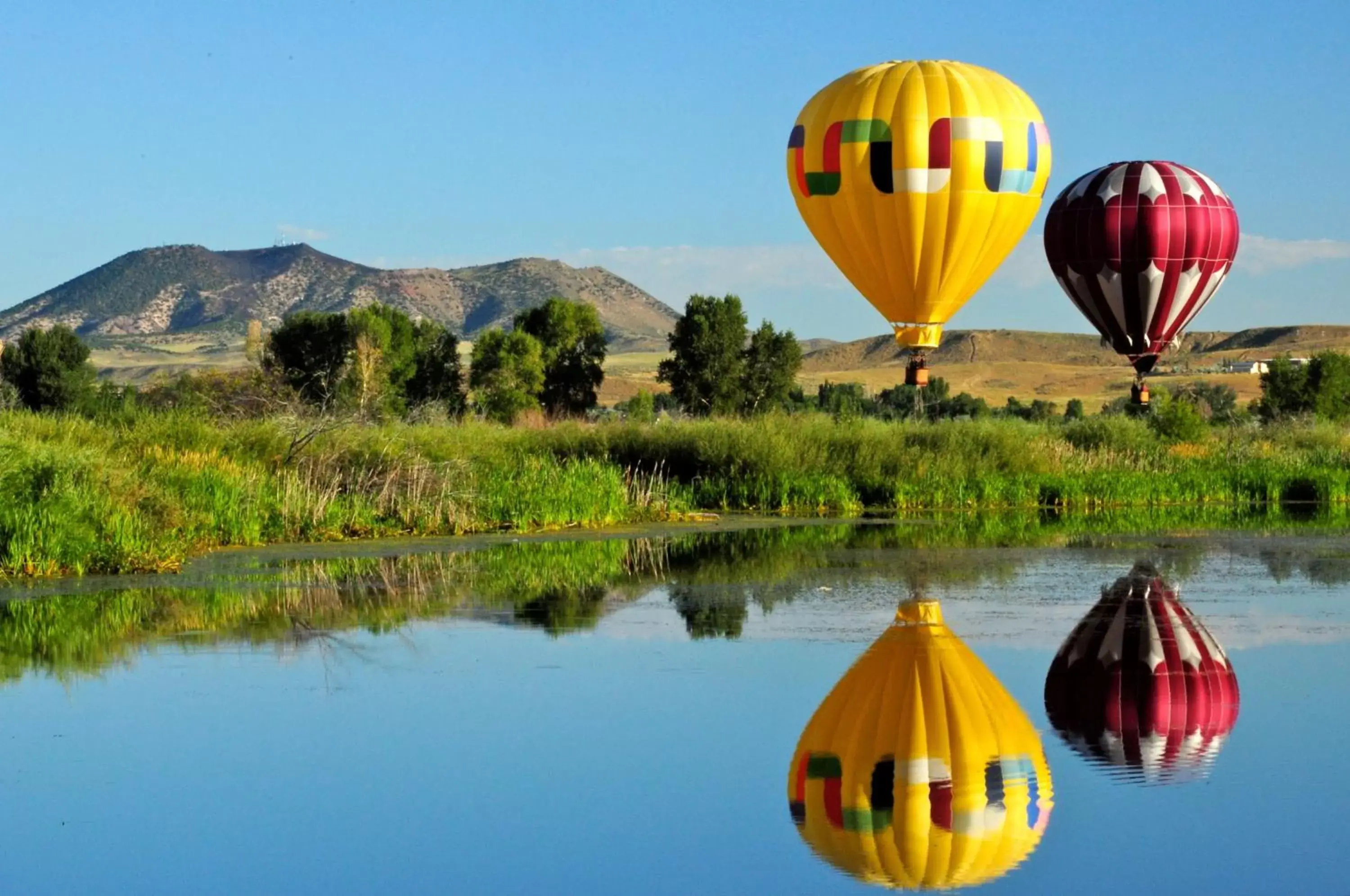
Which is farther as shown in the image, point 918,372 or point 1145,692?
point 918,372

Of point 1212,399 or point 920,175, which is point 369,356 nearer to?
point 920,175

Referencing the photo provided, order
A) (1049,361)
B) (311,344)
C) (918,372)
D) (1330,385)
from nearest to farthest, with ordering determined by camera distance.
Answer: (918,372)
(1330,385)
(311,344)
(1049,361)

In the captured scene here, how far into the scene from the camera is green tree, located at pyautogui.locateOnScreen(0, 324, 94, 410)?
48.7 metres

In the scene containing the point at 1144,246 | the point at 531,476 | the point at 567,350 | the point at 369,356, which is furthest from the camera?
the point at 567,350

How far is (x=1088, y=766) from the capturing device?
10312mm

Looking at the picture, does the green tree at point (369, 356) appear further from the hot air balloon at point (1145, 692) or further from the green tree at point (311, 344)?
the hot air balloon at point (1145, 692)

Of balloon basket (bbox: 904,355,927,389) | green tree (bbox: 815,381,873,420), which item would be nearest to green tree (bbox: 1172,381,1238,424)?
green tree (bbox: 815,381,873,420)

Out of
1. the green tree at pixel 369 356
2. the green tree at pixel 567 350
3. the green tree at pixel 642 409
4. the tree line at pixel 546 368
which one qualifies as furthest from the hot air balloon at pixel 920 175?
the green tree at pixel 567 350

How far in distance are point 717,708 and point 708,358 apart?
156 ft

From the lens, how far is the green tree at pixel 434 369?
62688 mm

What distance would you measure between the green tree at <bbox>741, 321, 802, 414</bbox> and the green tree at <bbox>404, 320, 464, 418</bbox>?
901cm

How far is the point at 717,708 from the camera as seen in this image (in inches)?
473

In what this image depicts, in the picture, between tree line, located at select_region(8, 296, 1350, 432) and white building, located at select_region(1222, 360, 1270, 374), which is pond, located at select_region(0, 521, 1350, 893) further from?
white building, located at select_region(1222, 360, 1270, 374)

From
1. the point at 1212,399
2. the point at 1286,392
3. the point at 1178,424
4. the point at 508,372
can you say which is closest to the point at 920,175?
the point at 1178,424
